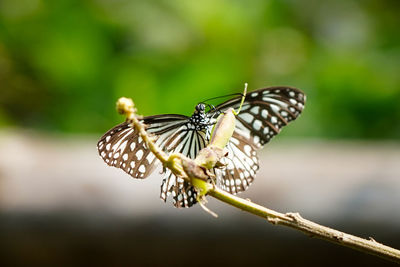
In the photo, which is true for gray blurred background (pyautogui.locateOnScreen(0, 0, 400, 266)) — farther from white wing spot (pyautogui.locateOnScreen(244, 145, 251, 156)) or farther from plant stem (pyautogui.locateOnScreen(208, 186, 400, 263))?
plant stem (pyautogui.locateOnScreen(208, 186, 400, 263))

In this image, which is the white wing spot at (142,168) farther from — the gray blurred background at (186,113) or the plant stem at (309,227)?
the gray blurred background at (186,113)

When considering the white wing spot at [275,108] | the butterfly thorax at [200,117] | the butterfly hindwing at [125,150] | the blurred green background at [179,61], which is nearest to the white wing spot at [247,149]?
the white wing spot at [275,108]

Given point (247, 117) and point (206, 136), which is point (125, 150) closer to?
point (206, 136)

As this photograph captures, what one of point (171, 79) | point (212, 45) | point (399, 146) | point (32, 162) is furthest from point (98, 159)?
point (399, 146)

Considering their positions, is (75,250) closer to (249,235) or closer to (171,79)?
(249,235)

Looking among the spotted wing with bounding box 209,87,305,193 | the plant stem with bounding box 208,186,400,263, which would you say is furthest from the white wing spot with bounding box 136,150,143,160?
the plant stem with bounding box 208,186,400,263

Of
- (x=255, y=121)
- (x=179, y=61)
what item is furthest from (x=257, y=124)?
(x=179, y=61)
